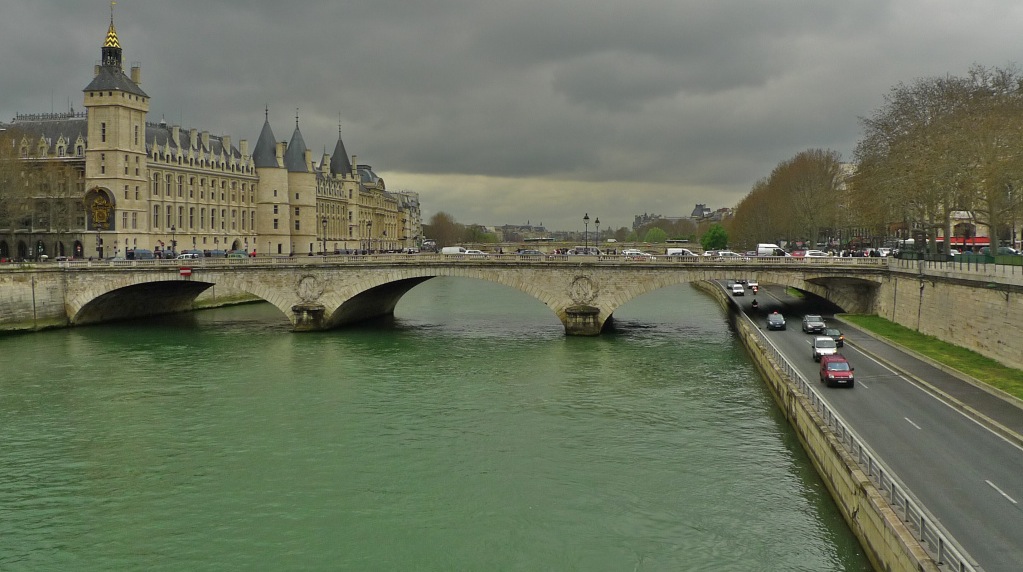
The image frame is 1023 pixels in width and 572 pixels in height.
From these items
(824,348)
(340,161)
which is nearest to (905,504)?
(824,348)

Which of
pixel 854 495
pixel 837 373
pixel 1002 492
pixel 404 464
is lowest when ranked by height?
pixel 404 464

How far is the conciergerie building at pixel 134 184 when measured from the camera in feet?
274

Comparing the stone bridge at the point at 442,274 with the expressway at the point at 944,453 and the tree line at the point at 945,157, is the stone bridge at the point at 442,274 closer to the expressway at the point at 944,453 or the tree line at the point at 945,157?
the tree line at the point at 945,157

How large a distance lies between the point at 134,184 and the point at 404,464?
71.8 metres

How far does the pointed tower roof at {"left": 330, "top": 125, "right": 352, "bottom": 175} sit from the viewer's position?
153 m

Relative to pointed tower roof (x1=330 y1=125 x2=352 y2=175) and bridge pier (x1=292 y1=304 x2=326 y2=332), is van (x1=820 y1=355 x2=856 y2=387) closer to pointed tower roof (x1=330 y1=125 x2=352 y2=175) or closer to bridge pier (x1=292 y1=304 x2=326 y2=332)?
bridge pier (x1=292 y1=304 x2=326 y2=332)

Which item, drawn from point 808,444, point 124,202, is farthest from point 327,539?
point 124,202

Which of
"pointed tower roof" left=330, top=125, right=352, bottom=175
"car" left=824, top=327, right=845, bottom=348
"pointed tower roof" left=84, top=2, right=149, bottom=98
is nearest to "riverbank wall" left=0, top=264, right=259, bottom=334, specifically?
"pointed tower roof" left=84, top=2, right=149, bottom=98

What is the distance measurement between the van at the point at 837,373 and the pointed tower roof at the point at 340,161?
130178 millimetres

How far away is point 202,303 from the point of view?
7575cm

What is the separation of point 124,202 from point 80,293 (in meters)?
28.1

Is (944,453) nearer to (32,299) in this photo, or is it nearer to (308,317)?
(308,317)

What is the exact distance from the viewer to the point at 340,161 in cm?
15325

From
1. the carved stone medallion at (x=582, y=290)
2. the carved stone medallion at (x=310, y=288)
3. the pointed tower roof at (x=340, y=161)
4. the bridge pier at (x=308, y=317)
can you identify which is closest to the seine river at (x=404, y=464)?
the carved stone medallion at (x=582, y=290)
